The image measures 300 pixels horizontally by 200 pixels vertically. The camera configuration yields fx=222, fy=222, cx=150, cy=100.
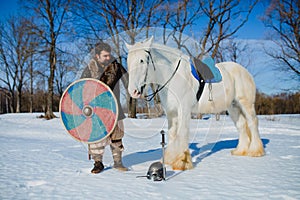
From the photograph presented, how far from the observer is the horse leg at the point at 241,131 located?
14.0 ft

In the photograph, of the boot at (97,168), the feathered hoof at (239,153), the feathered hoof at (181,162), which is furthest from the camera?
the feathered hoof at (239,153)

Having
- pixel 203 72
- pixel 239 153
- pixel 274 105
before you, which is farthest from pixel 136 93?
pixel 274 105

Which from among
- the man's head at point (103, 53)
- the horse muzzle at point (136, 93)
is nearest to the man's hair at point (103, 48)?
the man's head at point (103, 53)

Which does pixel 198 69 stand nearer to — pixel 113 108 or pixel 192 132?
pixel 192 132

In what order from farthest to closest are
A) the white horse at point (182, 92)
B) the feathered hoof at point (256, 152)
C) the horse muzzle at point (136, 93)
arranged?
the feathered hoof at point (256, 152)
the white horse at point (182, 92)
the horse muzzle at point (136, 93)

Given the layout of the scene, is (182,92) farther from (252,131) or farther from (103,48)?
(252,131)

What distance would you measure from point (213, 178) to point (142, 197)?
3.53ft

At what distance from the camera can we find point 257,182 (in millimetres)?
2607

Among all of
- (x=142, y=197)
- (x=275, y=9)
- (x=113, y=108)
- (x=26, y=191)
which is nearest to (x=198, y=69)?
(x=113, y=108)

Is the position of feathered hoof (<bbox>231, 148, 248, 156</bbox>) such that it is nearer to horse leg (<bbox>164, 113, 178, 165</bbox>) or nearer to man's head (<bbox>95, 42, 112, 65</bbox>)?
horse leg (<bbox>164, 113, 178, 165</bbox>)

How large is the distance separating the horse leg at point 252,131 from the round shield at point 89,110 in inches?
107

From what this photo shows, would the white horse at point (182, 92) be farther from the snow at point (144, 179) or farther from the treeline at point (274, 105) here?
the treeline at point (274, 105)

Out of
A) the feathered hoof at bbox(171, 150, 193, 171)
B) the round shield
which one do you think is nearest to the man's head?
the round shield

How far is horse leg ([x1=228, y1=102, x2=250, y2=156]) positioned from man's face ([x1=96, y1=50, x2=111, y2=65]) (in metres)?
2.75
